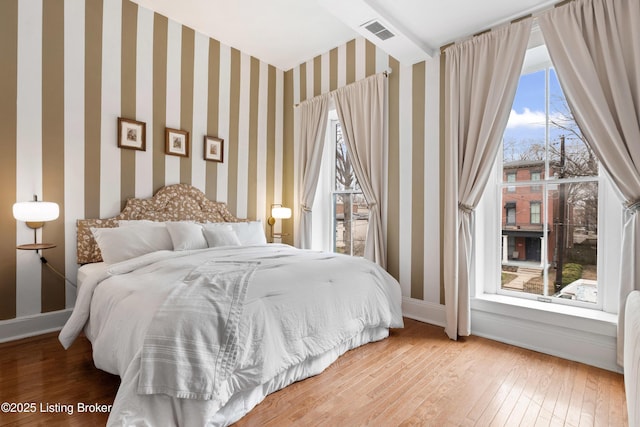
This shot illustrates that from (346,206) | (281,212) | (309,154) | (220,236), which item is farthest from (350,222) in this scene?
(220,236)

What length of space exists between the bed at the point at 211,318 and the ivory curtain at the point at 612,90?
69.1 inches

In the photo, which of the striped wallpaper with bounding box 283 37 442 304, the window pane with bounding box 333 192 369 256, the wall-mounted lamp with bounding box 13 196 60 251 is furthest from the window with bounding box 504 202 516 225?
the wall-mounted lamp with bounding box 13 196 60 251

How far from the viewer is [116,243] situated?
283 cm

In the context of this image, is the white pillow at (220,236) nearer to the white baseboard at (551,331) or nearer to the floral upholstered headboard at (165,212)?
the floral upholstered headboard at (165,212)

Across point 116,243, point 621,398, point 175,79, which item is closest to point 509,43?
point 621,398

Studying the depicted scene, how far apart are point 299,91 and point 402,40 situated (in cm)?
197

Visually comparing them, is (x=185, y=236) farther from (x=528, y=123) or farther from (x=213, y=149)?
(x=528, y=123)

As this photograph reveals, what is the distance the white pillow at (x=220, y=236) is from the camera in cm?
324

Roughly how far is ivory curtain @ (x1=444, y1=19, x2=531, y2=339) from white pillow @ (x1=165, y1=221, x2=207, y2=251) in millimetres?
2362

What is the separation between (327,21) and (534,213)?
2935mm

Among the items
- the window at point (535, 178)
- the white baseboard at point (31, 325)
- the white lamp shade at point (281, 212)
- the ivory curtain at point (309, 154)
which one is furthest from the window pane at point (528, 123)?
the white baseboard at point (31, 325)

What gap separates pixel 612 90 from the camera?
2213mm

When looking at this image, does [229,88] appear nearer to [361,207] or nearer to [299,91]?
[299,91]

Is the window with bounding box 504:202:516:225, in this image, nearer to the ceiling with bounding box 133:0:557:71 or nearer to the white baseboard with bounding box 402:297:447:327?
the white baseboard with bounding box 402:297:447:327
